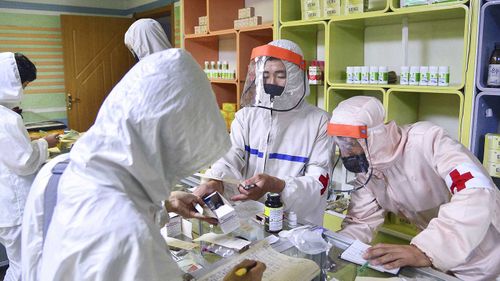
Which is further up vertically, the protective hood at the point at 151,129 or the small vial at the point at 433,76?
the small vial at the point at 433,76

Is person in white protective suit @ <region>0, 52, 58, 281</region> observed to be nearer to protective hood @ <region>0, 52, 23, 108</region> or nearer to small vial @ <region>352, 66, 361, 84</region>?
protective hood @ <region>0, 52, 23, 108</region>

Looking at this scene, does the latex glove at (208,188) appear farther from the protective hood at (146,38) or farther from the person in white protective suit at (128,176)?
the protective hood at (146,38)

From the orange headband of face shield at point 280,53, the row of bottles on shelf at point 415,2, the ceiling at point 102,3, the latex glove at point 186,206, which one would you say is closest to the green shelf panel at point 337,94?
the row of bottles on shelf at point 415,2

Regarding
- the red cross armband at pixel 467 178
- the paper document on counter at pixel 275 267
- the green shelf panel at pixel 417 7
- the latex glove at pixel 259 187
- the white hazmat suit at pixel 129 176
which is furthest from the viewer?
the green shelf panel at pixel 417 7

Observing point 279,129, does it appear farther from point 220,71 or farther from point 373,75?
point 220,71

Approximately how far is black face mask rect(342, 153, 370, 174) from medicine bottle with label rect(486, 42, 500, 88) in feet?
2.61

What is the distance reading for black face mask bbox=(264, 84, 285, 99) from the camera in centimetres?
183

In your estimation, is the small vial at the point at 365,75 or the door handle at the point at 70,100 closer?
the small vial at the point at 365,75

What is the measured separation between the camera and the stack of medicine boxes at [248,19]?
296cm

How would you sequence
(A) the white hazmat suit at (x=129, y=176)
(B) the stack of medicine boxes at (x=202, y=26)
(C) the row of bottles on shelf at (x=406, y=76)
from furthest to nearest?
(B) the stack of medicine boxes at (x=202, y=26) → (C) the row of bottles on shelf at (x=406, y=76) → (A) the white hazmat suit at (x=129, y=176)

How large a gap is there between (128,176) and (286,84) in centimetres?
117

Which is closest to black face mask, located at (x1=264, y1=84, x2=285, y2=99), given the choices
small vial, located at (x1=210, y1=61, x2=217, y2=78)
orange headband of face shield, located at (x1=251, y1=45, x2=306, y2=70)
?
orange headband of face shield, located at (x1=251, y1=45, x2=306, y2=70)

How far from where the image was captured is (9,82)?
2.30 metres

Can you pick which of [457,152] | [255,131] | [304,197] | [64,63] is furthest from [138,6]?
[457,152]
